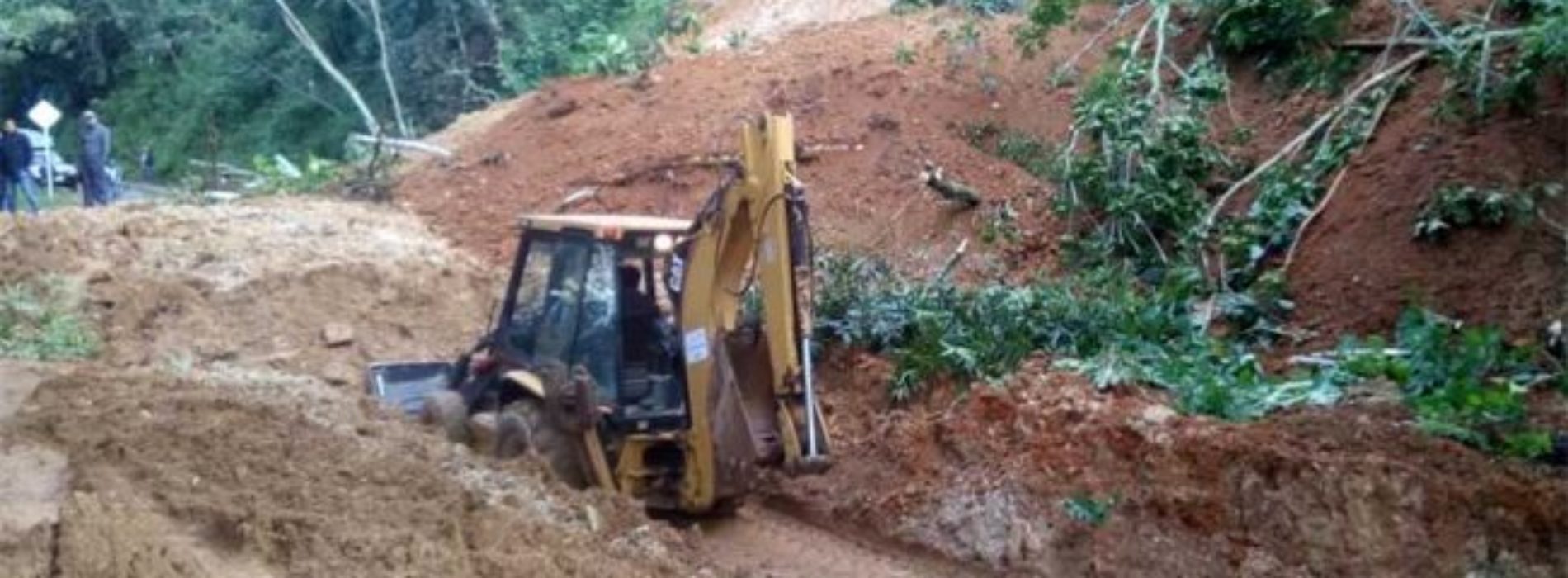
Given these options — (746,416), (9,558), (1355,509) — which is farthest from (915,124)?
(9,558)

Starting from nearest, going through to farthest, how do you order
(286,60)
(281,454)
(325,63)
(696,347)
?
(696,347) < (281,454) < (325,63) < (286,60)

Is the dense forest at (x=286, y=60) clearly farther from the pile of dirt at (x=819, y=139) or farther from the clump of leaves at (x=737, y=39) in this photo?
the pile of dirt at (x=819, y=139)

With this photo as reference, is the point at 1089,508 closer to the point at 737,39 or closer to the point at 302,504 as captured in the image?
the point at 302,504

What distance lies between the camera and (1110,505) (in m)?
9.65

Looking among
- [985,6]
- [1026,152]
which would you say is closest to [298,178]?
[985,6]

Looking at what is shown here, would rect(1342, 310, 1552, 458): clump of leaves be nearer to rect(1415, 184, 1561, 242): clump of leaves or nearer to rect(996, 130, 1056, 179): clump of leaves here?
rect(1415, 184, 1561, 242): clump of leaves

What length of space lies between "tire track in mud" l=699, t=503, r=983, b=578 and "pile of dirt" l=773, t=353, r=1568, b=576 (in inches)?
5.0

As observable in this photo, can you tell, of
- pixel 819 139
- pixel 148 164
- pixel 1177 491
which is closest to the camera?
pixel 1177 491

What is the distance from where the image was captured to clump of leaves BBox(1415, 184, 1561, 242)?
11.0m

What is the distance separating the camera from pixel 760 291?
1002 centimetres

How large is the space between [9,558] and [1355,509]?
5.79 meters

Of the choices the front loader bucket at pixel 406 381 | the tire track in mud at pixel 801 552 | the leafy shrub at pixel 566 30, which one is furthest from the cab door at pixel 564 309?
the leafy shrub at pixel 566 30

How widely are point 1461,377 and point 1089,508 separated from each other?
1.88m

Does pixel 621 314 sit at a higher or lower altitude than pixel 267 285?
higher
